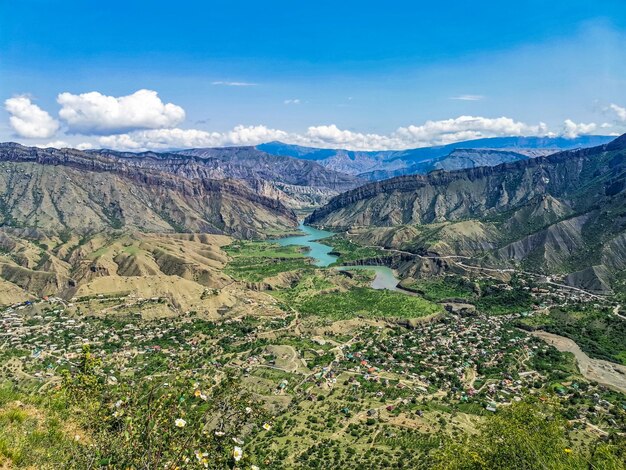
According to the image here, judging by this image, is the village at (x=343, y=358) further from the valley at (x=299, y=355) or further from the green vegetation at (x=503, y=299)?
the green vegetation at (x=503, y=299)

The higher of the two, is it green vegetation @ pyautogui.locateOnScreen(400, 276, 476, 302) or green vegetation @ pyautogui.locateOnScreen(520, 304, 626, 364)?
green vegetation @ pyautogui.locateOnScreen(520, 304, 626, 364)

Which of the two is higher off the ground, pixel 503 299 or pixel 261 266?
pixel 503 299

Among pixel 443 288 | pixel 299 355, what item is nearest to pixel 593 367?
pixel 299 355

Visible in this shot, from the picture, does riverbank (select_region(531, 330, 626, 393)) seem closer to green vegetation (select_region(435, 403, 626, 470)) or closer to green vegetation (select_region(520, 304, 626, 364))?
green vegetation (select_region(520, 304, 626, 364))

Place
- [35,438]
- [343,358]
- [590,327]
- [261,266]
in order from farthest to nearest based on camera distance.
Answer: [261,266] < [590,327] < [343,358] < [35,438]

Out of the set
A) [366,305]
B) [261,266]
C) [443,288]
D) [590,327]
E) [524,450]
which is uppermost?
[524,450]

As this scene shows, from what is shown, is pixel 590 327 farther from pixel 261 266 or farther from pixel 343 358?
pixel 261 266

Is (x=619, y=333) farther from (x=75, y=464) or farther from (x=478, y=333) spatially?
(x=75, y=464)

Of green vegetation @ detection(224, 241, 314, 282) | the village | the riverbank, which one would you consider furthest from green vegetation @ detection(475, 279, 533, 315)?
green vegetation @ detection(224, 241, 314, 282)

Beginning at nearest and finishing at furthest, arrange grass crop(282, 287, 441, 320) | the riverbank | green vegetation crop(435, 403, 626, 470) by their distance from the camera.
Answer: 1. green vegetation crop(435, 403, 626, 470)
2. the riverbank
3. grass crop(282, 287, 441, 320)

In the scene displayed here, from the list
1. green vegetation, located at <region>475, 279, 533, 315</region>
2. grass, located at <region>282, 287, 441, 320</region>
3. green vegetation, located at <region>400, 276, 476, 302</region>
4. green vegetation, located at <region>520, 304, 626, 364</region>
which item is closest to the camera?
green vegetation, located at <region>520, 304, 626, 364</region>

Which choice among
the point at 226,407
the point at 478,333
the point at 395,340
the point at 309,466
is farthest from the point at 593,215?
the point at 226,407
